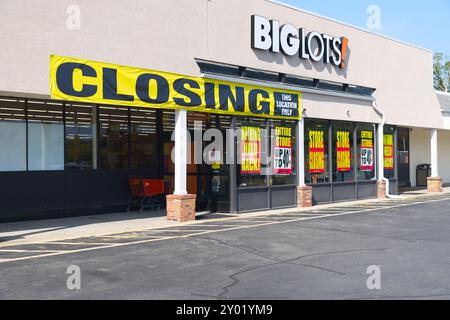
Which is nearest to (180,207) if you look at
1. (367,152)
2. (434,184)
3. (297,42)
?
(297,42)

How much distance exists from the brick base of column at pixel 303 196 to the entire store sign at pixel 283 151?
0.71m

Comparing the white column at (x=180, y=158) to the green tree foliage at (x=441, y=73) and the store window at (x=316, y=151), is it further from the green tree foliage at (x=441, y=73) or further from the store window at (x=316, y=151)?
the green tree foliage at (x=441, y=73)

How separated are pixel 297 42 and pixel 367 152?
6.26m

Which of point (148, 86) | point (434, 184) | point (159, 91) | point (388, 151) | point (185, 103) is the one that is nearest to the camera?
point (148, 86)

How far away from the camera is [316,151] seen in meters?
19.0

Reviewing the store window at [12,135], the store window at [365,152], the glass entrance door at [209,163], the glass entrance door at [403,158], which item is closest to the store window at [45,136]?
the store window at [12,135]

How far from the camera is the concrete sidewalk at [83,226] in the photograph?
11438mm

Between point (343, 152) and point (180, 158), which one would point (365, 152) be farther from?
point (180, 158)

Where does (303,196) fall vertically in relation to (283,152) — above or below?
below

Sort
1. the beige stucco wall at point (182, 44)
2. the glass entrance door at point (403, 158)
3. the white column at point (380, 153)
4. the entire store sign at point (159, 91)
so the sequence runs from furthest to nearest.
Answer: the glass entrance door at point (403, 158) → the white column at point (380, 153) → the entire store sign at point (159, 91) → the beige stucco wall at point (182, 44)

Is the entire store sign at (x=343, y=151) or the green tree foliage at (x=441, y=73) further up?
the green tree foliage at (x=441, y=73)

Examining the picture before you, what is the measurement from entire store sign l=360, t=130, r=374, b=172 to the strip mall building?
7 cm
